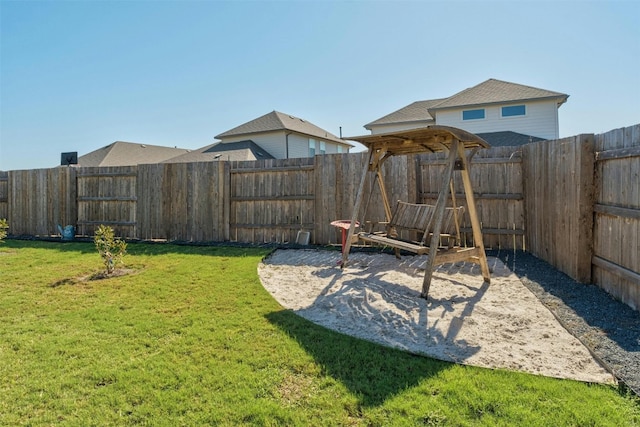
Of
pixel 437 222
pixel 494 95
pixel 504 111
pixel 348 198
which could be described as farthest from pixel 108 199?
pixel 494 95

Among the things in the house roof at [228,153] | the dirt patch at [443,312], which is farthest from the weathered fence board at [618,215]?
the house roof at [228,153]

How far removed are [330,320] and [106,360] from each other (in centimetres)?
210

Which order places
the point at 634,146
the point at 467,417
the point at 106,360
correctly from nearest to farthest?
the point at 467,417 < the point at 106,360 < the point at 634,146

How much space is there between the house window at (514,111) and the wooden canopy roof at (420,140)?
13.9 meters

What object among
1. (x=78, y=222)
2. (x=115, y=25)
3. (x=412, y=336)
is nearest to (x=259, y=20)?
(x=115, y=25)

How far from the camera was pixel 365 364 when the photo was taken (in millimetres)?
2869

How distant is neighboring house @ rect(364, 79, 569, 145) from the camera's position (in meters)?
17.2

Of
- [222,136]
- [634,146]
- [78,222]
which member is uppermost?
[222,136]

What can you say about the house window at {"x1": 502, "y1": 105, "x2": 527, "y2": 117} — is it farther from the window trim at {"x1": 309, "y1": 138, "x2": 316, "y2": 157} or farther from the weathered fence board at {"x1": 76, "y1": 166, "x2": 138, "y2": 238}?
the weathered fence board at {"x1": 76, "y1": 166, "x2": 138, "y2": 238}

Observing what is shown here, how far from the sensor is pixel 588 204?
485 cm

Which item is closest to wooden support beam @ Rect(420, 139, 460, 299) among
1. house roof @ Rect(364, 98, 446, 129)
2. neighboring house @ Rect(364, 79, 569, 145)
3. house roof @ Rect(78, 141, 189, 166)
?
neighboring house @ Rect(364, 79, 569, 145)

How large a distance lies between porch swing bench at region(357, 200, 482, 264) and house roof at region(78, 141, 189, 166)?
19999mm

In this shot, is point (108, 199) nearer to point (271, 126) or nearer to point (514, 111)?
point (271, 126)

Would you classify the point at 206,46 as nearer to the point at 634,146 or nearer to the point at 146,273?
the point at 146,273
